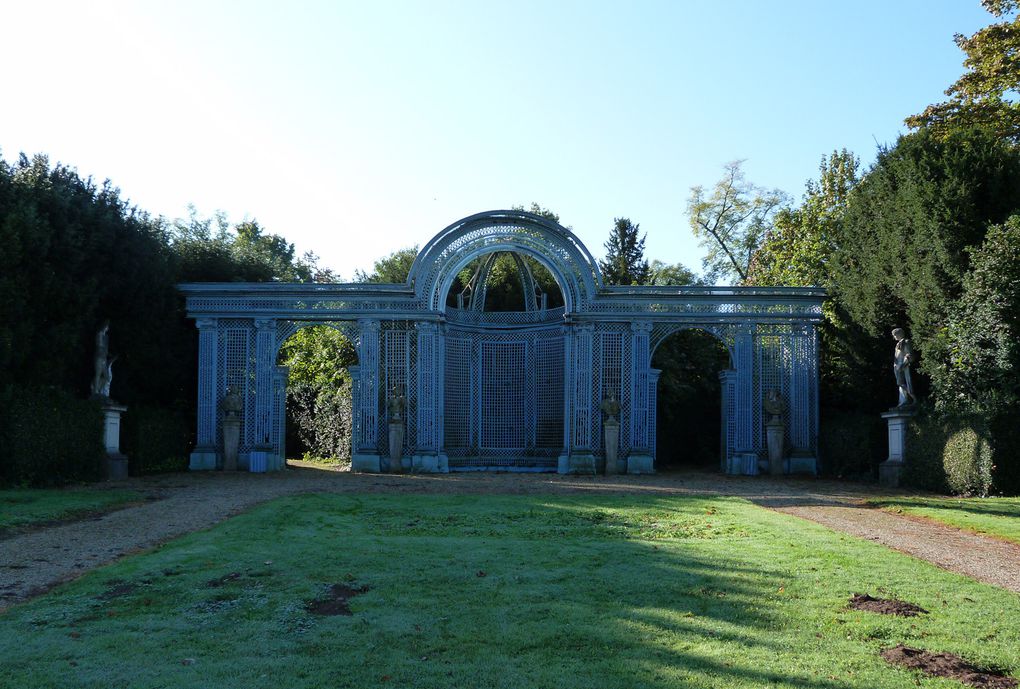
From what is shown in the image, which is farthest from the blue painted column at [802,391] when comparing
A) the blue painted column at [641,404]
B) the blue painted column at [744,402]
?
Result: the blue painted column at [641,404]

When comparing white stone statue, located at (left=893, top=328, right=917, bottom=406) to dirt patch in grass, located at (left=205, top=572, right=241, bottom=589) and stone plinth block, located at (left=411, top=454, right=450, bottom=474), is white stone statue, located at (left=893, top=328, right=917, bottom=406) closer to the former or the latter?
stone plinth block, located at (left=411, top=454, right=450, bottom=474)

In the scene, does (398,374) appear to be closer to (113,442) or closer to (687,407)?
(113,442)

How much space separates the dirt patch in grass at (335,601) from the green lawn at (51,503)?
589 cm

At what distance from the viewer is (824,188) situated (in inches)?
1340

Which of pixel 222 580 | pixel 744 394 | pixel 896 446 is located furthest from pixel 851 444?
pixel 222 580

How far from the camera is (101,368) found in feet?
63.2

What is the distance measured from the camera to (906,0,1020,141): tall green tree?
1908 centimetres

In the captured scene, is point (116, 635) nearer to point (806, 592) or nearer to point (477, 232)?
point (806, 592)

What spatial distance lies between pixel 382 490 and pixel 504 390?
30.4 feet

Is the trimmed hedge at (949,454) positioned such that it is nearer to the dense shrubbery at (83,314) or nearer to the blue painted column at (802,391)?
the blue painted column at (802,391)

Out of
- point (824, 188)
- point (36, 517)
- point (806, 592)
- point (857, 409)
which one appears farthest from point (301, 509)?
point (824, 188)

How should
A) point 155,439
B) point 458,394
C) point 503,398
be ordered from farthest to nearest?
1. point 503,398
2. point 458,394
3. point 155,439

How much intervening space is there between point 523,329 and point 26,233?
44.0 feet

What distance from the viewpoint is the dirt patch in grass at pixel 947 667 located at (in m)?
5.42
